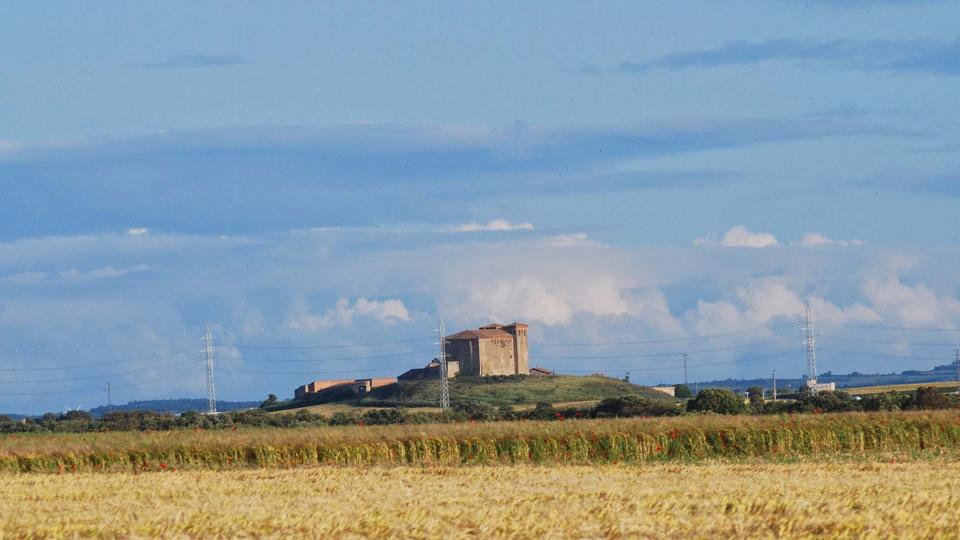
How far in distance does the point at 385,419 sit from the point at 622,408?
13.5 m

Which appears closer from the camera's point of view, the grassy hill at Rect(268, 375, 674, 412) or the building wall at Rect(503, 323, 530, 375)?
the grassy hill at Rect(268, 375, 674, 412)

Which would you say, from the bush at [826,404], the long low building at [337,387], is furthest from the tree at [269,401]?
the bush at [826,404]

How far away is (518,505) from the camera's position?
21.3m

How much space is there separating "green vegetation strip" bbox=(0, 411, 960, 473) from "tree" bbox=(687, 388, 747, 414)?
113 feet

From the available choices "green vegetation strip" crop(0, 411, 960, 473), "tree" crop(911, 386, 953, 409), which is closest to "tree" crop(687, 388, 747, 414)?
"tree" crop(911, 386, 953, 409)

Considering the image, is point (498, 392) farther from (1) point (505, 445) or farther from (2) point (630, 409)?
(1) point (505, 445)

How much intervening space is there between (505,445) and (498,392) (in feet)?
334

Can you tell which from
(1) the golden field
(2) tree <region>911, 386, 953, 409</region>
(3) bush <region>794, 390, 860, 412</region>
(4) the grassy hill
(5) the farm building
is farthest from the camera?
(5) the farm building

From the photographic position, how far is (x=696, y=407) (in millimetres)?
77625

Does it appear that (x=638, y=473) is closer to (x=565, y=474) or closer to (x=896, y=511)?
(x=565, y=474)

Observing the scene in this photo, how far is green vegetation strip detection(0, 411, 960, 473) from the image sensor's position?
1508 inches

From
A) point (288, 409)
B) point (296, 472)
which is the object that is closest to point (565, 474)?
point (296, 472)

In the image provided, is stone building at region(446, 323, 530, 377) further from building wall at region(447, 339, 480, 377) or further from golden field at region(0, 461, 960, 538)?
golden field at region(0, 461, 960, 538)

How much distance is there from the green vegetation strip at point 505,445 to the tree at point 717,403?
113 ft
